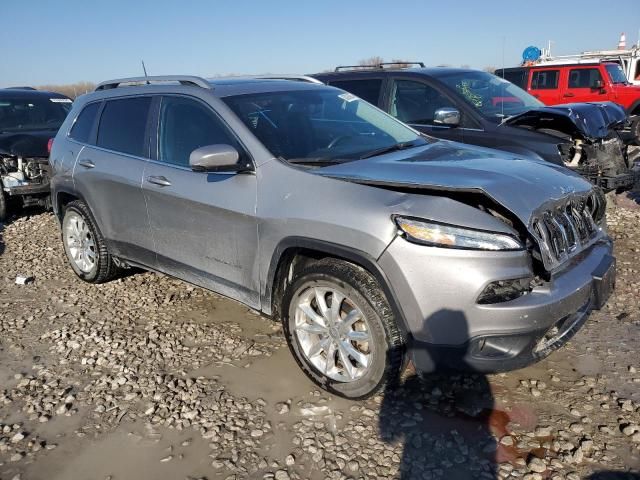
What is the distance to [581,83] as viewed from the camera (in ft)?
44.3

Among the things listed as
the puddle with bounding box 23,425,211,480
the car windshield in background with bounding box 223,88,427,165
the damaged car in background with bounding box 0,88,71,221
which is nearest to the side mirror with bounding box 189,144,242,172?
the car windshield in background with bounding box 223,88,427,165

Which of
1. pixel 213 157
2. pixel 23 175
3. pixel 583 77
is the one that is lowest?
pixel 23 175

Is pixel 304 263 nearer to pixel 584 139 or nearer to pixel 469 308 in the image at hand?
pixel 469 308

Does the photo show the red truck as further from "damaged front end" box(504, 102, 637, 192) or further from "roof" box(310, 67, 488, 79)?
"roof" box(310, 67, 488, 79)

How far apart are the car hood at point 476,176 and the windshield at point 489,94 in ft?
9.28

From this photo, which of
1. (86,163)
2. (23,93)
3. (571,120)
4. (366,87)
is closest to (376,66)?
(366,87)

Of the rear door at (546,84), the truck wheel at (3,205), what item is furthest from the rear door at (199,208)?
the rear door at (546,84)

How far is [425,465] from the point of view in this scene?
2623 mm

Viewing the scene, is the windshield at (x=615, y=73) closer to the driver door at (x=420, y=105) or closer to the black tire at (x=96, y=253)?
the driver door at (x=420, y=105)

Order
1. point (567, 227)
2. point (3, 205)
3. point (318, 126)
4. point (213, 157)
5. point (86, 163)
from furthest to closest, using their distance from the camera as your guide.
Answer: point (3, 205) < point (86, 163) < point (318, 126) < point (213, 157) < point (567, 227)

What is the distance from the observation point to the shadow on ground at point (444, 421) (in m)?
2.61

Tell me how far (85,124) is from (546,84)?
41.1ft

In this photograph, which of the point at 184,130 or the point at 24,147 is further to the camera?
the point at 24,147

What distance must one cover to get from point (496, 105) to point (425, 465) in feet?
15.9
